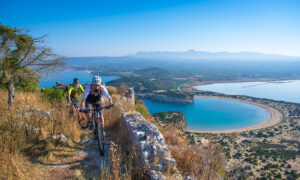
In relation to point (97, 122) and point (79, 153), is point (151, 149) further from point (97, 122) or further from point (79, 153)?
point (79, 153)

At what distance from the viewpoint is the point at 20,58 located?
6.93 m

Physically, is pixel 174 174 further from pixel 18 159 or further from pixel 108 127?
pixel 108 127

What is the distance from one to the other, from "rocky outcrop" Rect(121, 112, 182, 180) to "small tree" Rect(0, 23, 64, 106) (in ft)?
16.2

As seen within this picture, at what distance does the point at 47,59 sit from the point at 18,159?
Answer: 5.46 m

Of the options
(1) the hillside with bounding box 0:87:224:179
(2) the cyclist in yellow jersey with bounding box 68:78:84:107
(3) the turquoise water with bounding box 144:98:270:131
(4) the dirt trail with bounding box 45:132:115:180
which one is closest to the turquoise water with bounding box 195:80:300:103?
(3) the turquoise water with bounding box 144:98:270:131

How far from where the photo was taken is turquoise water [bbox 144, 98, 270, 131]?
177 ft

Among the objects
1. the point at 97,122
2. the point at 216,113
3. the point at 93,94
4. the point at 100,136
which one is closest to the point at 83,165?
the point at 100,136

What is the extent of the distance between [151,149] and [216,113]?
69048mm

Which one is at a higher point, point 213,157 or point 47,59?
point 47,59

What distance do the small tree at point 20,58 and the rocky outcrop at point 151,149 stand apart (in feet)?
16.2

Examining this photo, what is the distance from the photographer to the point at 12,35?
21.8ft

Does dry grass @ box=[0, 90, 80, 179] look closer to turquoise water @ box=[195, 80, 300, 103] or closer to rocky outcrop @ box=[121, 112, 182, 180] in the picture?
rocky outcrop @ box=[121, 112, 182, 180]

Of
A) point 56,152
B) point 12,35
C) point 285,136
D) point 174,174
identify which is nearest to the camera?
point 174,174

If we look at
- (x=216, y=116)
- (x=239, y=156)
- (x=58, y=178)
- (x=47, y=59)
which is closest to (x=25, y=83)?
(x=47, y=59)
